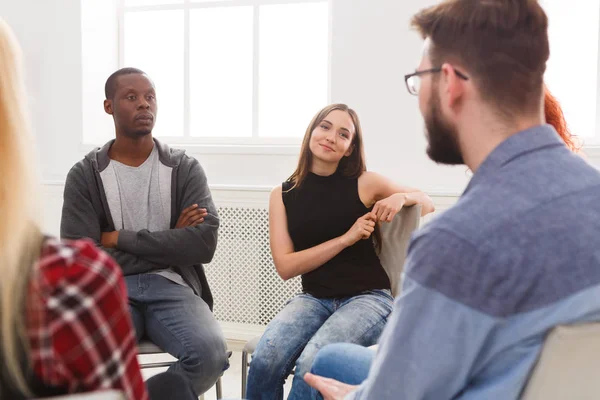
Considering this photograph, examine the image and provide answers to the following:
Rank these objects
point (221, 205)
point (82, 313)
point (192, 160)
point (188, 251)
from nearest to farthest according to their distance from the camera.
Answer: point (82, 313) → point (188, 251) → point (192, 160) → point (221, 205)

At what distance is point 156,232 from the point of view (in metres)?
2.17

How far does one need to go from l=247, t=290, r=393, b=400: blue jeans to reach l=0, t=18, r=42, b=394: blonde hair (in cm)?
120

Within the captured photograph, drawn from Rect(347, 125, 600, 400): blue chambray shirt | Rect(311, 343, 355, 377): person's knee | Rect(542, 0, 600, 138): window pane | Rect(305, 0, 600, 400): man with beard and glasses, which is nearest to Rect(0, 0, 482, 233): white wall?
Rect(542, 0, 600, 138): window pane

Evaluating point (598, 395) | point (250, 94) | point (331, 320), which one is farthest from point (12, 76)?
point (250, 94)

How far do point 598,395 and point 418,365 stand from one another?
0.77 ft

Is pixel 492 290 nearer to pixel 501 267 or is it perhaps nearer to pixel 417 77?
pixel 501 267

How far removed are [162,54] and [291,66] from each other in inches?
32.2

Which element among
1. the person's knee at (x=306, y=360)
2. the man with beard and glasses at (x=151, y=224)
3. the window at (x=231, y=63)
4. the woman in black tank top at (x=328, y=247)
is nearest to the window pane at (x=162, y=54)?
the window at (x=231, y=63)

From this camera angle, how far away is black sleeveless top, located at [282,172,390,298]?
2.11 metres

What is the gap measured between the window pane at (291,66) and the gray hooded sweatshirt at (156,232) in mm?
1252

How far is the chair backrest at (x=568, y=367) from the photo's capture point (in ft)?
2.48

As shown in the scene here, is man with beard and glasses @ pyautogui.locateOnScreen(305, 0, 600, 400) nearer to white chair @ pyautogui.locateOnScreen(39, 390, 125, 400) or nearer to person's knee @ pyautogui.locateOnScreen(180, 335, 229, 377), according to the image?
white chair @ pyautogui.locateOnScreen(39, 390, 125, 400)

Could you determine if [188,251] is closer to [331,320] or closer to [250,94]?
[331,320]

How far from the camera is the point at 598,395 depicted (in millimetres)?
807
